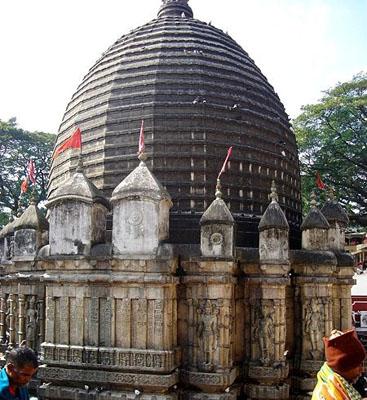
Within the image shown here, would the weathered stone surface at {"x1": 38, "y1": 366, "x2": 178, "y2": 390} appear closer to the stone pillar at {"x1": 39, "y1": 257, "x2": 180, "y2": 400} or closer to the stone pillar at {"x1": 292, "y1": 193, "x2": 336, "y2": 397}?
the stone pillar at {"x1": 39, "y1": 257, "x2": 180, "y2": 400}

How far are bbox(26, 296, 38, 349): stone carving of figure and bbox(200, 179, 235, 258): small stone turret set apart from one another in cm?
497

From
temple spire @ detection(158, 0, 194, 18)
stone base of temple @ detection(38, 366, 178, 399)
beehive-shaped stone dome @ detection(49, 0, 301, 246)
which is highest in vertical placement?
temple spire @ detection(158, 0, 194, 18)

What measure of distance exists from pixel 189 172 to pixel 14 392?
9.31m

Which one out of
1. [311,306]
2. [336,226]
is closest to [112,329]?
[311,306]

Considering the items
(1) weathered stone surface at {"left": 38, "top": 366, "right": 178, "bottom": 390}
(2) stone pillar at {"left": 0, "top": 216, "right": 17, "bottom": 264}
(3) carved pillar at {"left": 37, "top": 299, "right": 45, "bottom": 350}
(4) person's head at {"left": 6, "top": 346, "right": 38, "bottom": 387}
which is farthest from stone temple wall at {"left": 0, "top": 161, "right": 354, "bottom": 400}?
(4) person's head at {"left": 6, "top": 346, "right": 38, "bottom": 387}

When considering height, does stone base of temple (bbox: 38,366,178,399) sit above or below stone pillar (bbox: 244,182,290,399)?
below

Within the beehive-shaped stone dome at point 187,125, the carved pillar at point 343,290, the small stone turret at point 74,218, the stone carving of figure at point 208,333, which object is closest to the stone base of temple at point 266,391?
the stone carving of figure at point 208,333

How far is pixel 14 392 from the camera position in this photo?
157 inches

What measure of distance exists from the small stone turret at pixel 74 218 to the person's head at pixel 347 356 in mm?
7657

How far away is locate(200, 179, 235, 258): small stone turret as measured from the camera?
10414 millimetres

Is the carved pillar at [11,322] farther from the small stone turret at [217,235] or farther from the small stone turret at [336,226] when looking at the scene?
the small stone turret at [336,226]

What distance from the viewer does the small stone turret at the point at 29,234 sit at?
12.7 m

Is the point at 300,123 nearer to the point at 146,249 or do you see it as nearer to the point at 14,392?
the point at 146,249

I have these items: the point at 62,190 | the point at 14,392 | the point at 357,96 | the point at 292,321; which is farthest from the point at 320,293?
the point at 357,96
